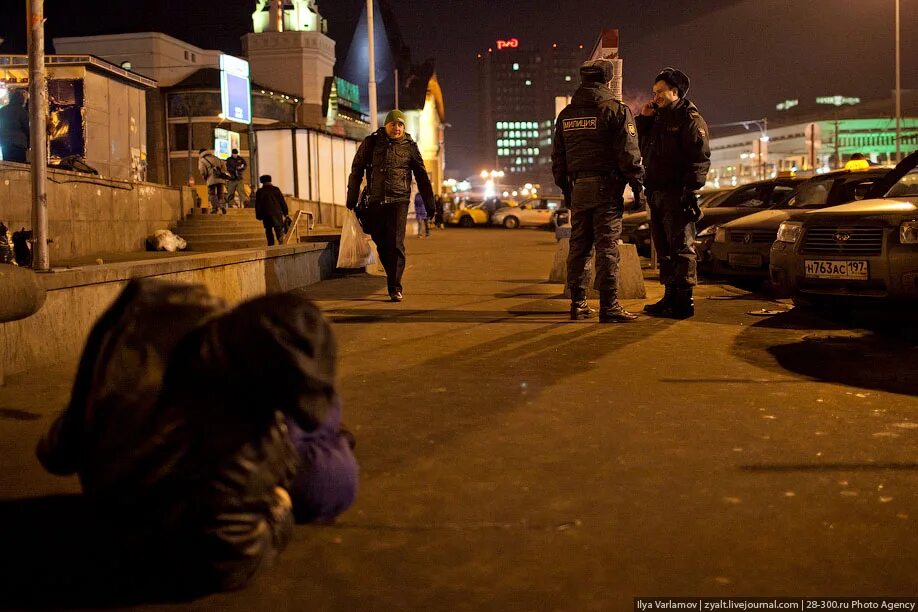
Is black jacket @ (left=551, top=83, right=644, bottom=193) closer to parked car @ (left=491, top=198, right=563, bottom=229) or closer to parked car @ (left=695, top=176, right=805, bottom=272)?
parked car @ (left=695, top=176, right=805, bottom=272)

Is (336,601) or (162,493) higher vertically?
(162,493)

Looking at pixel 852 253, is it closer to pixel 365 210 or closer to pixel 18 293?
pixel 365 210

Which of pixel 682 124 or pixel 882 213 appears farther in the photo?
pixel 682 124

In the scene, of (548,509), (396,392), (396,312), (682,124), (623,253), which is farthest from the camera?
(623,253)

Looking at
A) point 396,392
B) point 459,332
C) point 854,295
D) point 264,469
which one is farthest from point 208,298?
point 854,295

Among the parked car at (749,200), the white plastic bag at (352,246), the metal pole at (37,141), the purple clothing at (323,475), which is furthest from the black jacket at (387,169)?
the purple clothing at (323,475)

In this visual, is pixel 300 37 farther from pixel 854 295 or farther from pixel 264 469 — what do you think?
pixel 264 469

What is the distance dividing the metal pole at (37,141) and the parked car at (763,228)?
8.06 metres

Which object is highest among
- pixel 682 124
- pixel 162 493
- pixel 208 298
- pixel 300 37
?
pixel 300 37

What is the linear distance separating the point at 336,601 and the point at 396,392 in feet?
9.79

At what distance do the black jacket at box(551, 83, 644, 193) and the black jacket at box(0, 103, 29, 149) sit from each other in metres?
14.9

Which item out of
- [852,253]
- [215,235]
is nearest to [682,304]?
[852,253]

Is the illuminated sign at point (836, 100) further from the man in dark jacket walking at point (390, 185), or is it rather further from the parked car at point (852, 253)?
the parked car at point (852, 253)

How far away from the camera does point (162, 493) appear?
2850mm
